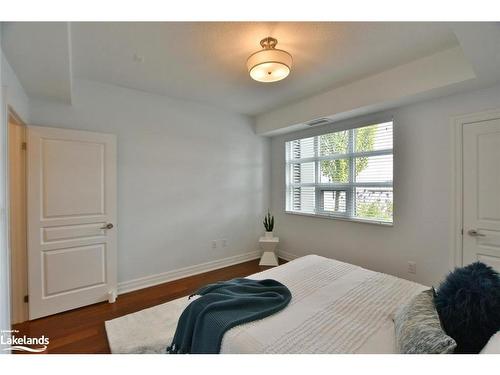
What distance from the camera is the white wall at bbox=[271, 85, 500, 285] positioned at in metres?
2.48

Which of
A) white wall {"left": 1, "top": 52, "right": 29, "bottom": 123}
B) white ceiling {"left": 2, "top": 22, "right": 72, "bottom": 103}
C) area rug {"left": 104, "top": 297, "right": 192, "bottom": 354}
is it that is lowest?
area rug {"left": 104, "top": 297, "right": 192, "bottom": 354}

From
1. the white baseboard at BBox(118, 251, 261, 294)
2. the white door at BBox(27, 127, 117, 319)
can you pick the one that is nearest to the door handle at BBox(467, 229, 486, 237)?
the white baseboard at BBox(118, 251, 261, 294)

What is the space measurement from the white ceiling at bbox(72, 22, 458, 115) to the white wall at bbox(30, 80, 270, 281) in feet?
1.15

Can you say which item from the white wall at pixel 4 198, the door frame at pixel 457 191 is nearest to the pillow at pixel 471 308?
the door frame at pixel 457 191

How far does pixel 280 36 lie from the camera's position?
1.93 meters

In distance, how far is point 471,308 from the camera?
1.01 metres

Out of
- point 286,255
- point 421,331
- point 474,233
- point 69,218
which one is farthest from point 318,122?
point 69,218

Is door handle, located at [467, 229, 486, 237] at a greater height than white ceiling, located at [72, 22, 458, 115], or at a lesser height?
lesser

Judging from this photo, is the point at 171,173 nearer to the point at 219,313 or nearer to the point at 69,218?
the point at 69,218

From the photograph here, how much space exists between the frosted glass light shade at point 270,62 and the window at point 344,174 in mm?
1755

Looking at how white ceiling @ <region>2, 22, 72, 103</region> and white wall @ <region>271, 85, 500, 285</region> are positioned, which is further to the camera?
white wall @ <region>271, 85, 500, 285</region>

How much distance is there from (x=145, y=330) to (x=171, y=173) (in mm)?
1932

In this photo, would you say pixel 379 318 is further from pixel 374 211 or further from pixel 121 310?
pixel 121 310
